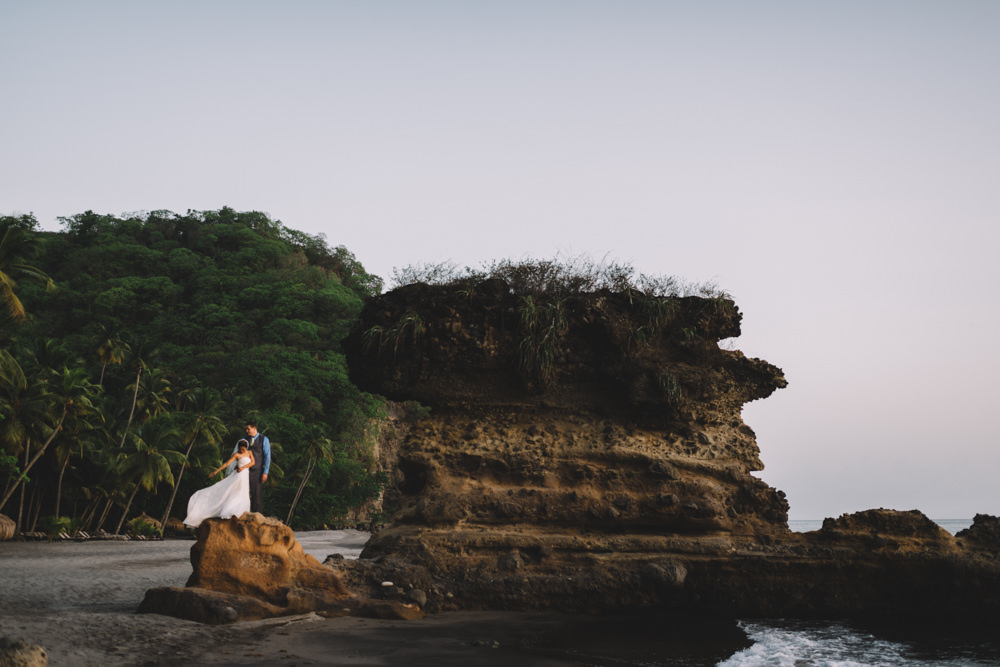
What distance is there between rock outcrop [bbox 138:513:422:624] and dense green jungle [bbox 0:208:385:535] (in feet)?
79.6

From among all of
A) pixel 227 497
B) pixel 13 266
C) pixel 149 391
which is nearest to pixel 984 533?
pixel 227 497

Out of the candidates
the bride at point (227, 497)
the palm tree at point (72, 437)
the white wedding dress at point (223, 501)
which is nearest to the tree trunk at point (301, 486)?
the palm tree at point (72, 437)

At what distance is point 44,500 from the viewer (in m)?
38.8

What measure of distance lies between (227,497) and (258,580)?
1.25 m

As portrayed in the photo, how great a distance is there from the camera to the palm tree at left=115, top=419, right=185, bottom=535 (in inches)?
1405

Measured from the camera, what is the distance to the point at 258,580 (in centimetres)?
859

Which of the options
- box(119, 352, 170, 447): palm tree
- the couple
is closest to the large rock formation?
the couple

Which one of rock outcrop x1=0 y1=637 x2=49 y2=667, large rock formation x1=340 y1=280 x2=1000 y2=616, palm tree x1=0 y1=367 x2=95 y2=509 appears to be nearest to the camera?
rock outcrop x1=0 y1=637 x2=49 y2=667

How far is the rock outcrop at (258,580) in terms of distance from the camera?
806 cm

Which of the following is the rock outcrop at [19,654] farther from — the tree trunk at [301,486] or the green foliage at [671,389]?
the tree trunk at [301,486]

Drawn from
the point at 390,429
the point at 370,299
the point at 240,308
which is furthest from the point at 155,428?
the point at 370,299

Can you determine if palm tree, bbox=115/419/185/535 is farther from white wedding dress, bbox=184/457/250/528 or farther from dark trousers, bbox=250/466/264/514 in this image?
white wedding dress, bbox=184/457/250/528

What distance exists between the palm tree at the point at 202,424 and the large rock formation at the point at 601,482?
1311 inches

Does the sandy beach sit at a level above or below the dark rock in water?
below
